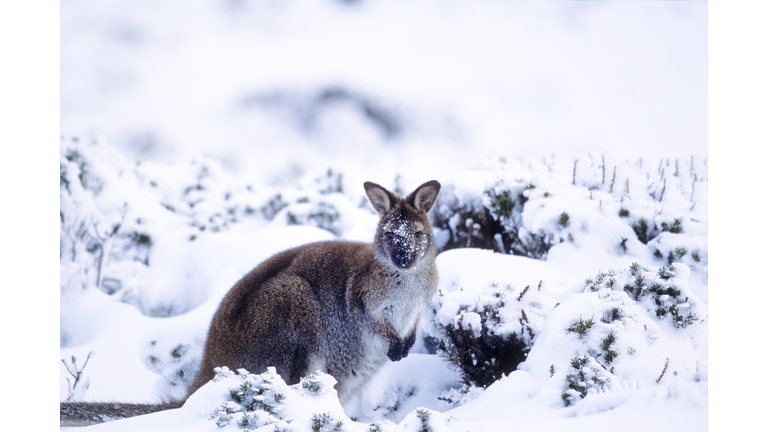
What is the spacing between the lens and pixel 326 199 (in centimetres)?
781

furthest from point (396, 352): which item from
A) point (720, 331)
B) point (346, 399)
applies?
point (720, 331)

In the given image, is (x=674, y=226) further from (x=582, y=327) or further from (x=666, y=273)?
(x=582, y=327)

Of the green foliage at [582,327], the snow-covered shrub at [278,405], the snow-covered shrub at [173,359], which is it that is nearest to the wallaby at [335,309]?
the snow-covered shrub at [278,405]

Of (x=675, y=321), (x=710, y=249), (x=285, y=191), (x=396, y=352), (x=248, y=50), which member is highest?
→ (x=248, y=50)

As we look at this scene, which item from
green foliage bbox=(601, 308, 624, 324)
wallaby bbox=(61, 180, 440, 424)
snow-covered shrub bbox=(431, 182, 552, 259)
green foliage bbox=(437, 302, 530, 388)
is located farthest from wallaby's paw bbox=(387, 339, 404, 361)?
snow-covered shrub bbox=(431, 182, 552, 259)

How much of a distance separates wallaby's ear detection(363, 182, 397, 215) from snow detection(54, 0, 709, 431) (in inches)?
41.1

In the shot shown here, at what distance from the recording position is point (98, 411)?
360 cm

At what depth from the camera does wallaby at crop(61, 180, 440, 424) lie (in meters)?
3.52

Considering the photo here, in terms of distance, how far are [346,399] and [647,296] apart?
2405mm

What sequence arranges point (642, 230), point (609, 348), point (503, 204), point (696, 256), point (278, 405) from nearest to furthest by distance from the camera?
point (278, 405), point (609, 348), point (696, 256), point (642, 230), point (503, 204)

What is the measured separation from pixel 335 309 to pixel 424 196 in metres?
1.06

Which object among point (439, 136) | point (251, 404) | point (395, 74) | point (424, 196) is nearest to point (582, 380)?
point (424, 196)

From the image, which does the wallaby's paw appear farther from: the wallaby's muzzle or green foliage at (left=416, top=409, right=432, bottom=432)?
green foliage at (left=416, top=409, right=432, bottom=432)
